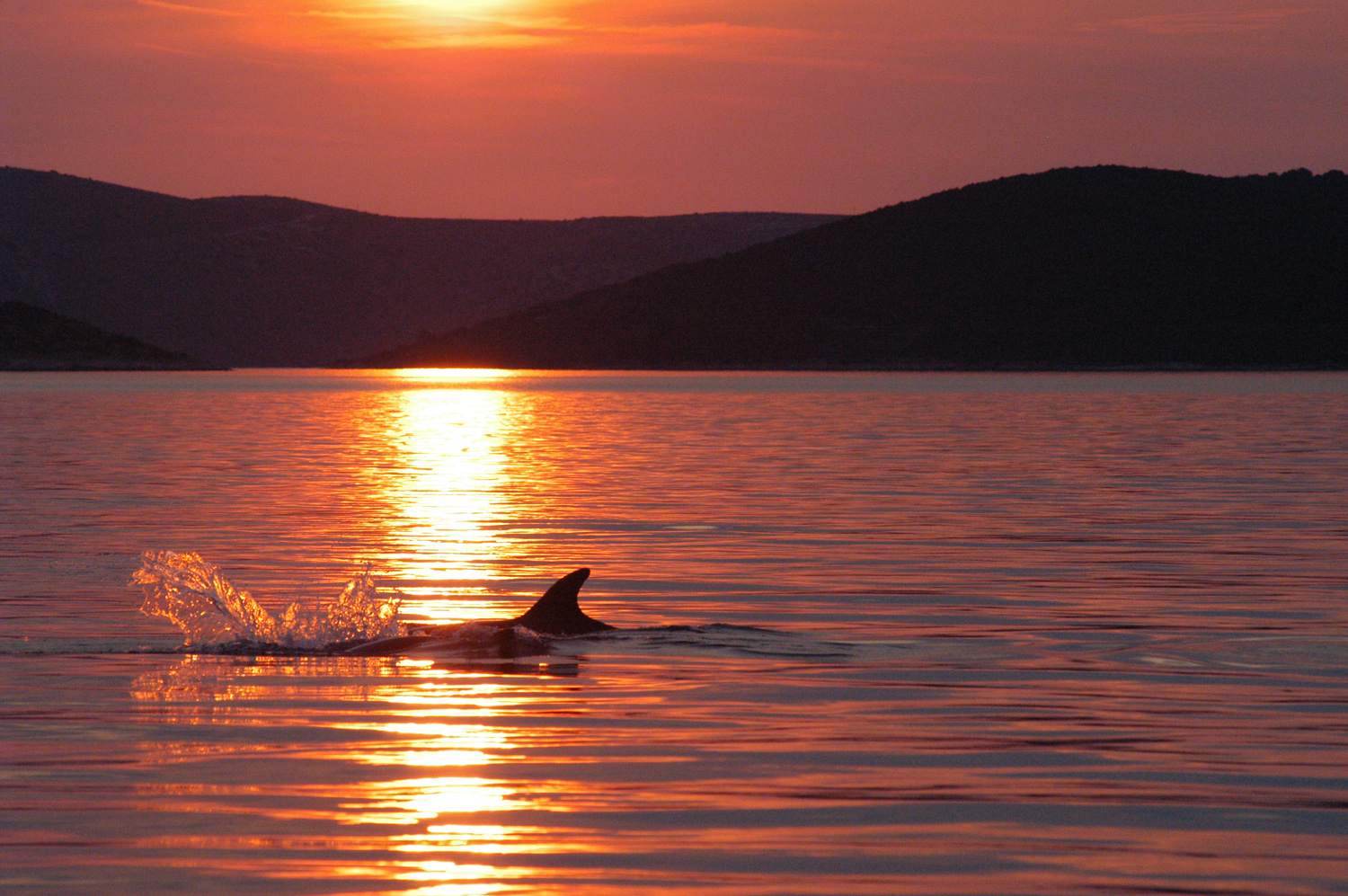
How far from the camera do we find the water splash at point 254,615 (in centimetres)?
1842

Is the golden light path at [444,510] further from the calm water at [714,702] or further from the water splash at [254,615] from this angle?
the water splash at [254,615]

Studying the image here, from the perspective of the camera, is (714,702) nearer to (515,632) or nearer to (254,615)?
(515,632)

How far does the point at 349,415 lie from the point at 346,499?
53.2 meters

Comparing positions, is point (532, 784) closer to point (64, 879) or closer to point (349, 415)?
point (64, 879)

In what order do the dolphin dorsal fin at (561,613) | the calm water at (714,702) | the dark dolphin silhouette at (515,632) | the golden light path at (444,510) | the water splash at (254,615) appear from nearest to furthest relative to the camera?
the calm water at (714,702), the dark dolphin silhouette at (515,632), the dolphin dorsal fin at (561,613), the water splash at (254,615), the golden light path at (444,510)

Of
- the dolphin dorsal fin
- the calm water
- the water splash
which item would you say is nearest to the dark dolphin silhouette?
the dolphin dorsal fin

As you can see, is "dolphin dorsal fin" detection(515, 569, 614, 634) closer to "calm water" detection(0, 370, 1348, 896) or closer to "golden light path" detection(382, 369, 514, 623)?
"calm water" detection(0, 370, 1348, 896)

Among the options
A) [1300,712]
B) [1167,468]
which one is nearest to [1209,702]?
[1300,712]

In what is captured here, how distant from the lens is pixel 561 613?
59.0ft

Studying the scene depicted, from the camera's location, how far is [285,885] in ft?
30.6

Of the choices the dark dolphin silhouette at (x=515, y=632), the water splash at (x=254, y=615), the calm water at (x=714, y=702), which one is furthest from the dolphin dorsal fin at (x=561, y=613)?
the water splash at (x=254, y=615)

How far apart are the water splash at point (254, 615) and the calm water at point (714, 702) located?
20.0 inches

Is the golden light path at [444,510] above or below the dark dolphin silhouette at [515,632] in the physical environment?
above

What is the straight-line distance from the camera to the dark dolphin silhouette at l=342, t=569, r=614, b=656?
1761 centimetres
